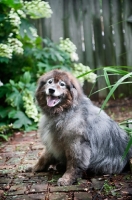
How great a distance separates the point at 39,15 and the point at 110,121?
2.92 metres

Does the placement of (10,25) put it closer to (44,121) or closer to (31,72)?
(31,72)

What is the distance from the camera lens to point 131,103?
6605 mm

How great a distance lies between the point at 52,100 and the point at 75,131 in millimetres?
401

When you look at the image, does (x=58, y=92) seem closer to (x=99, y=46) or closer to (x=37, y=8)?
(x=37, y=8)

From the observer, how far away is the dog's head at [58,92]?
3.15m

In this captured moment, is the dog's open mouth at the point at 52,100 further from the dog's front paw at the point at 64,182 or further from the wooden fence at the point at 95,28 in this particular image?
the wooden fence at the point at 95,28

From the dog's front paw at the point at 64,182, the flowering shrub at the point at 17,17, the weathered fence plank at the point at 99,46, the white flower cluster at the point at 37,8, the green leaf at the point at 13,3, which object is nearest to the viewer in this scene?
the dog's front paw at the point at 64,182

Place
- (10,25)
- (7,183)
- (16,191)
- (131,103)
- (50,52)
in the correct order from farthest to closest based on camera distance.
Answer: (131,103)
(50,52)
(10,25)
(7,183)
(16,191)

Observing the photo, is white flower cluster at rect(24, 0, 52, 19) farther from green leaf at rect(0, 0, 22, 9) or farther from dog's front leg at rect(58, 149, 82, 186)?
dog's front leg at rect(58, 149, 82, 186)

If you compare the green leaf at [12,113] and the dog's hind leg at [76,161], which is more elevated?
the green leaf at [12,113]

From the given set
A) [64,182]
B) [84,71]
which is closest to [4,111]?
[84,71]

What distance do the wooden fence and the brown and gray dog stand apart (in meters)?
3.81

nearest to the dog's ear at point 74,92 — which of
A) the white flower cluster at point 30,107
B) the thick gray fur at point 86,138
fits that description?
the thick gray fur at point 86,138

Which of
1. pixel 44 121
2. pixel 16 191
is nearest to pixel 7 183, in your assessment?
pixel 16 191
